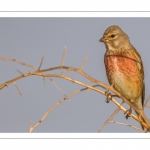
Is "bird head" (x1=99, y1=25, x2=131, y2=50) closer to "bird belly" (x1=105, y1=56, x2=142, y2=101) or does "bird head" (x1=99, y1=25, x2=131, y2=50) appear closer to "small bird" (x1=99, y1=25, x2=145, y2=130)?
"small bird" (x1=99, y1=25, x2=145, y2=130)

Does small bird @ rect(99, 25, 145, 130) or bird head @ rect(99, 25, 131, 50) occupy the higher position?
bird head @ rect(99, 25, 131, 50)

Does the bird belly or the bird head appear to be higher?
the bird head

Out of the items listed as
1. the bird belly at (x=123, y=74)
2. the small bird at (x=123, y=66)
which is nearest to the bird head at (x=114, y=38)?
the small bird at (x=123, y=66)

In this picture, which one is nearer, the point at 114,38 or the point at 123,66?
the point at 123,66

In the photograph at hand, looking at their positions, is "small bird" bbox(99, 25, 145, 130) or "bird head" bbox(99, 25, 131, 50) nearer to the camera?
"small bird" bbox(99, 25, 145, 130)

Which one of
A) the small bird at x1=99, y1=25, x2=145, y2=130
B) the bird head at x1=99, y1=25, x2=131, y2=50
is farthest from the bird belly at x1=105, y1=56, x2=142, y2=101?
the bird head at x1=99, y1=25, x2=131, y2=50

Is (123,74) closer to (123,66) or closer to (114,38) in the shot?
(123,66)

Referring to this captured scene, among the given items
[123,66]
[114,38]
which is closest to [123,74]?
[123,66]
